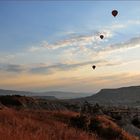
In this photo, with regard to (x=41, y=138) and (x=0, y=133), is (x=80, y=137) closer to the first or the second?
(x=41, y=138)

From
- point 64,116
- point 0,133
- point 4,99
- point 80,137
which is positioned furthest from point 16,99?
point 0,133

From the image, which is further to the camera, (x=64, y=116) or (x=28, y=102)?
(x=28, y=102)

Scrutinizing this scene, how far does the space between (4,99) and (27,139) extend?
4846cm

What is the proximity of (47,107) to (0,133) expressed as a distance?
51145 mm

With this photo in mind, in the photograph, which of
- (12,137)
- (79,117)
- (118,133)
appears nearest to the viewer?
(12,137)

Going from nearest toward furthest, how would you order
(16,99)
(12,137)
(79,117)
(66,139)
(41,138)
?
(12,137), (41,138), (66,139), (79,117), (16,99)

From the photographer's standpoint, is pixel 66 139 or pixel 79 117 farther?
pixel 79 117

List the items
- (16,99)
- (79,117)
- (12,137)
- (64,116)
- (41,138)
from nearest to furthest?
1. (12,137)
2. (41,138)
3. (79,117)
4. (64,116)
5. (16,99)

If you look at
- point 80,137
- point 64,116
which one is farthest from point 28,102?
point 80,137

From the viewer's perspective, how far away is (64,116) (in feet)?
116

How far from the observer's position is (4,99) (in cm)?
6244

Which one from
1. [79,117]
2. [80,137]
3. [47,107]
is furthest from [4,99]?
[80,137]

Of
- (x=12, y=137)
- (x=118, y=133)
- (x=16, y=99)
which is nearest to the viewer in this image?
(x=12, y=137)

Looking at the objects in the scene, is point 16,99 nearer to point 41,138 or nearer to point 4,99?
point 4,99
